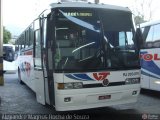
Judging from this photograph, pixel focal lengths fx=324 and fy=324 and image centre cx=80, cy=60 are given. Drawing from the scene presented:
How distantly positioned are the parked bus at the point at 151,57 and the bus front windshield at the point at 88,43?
3.63 meters

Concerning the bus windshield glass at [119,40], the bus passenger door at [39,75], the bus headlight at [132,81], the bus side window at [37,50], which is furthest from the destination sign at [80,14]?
the bus headlight at [132,81]

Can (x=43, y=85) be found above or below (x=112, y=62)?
below

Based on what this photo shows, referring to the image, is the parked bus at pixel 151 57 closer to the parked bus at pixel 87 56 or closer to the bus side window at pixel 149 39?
the bus side window at pixel 149 39

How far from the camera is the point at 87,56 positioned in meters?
8.24

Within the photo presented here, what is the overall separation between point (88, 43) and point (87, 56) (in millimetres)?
352

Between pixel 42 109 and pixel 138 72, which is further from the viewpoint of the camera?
pixel 42 109

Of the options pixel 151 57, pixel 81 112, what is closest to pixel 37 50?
pixel 81 112

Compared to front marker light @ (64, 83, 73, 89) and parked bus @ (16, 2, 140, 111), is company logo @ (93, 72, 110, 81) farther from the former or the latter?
front marker light @ (64, 83, 73, 89)

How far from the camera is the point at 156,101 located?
11.5 meters

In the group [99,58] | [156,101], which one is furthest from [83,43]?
[156,101]

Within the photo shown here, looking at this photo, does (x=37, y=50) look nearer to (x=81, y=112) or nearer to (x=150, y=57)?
(x=81, y=112)

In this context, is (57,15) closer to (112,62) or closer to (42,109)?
(112,62)

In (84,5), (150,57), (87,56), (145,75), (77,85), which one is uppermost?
(84,5)

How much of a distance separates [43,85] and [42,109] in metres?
1.67
